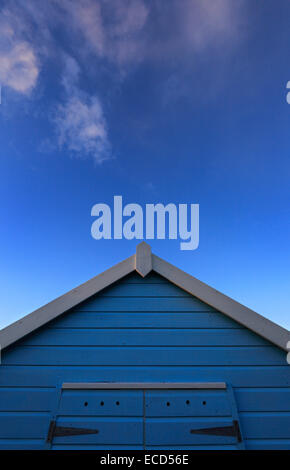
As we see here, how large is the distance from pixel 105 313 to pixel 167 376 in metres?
1.01

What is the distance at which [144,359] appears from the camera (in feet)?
9.11

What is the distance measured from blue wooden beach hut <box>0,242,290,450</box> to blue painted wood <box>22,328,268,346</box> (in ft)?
0.04

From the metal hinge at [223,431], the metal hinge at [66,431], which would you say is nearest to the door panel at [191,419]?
the metal hinge at [223,431]

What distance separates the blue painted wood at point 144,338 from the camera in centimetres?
286

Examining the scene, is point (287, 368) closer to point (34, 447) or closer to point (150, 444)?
point (150, 444)

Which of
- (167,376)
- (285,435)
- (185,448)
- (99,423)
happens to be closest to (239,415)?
(285,435)

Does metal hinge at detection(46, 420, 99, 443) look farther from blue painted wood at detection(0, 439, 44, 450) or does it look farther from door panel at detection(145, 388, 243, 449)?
door panel at detection(145, 388, 243, 449)

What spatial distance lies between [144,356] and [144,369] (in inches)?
5.2

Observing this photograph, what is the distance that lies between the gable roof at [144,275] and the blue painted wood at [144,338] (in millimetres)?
140

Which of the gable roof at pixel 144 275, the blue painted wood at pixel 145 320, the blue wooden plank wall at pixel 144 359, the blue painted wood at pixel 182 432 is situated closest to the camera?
the blue painted wood at pixel 182 432

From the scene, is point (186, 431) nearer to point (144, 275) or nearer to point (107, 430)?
point (107, 430)

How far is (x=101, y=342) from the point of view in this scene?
286 centimetres

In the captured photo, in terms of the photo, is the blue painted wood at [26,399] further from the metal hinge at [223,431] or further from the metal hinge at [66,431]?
the metal hinge at [223,431]

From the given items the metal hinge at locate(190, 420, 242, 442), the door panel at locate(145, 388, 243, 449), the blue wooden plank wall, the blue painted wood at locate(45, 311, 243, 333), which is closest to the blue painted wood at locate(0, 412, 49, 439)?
the blue wooden plank wall
